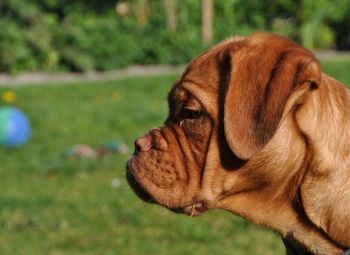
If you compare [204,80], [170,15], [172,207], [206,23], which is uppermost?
[204,80]

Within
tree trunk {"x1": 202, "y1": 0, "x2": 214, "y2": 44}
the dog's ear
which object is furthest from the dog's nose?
tree trunk {"x1": 202, "y1": 0, "x2": 214, "y2": 44}

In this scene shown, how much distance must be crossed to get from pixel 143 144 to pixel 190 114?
302 mm

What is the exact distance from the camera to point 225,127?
134 inches

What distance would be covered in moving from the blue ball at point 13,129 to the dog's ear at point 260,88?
334 inches

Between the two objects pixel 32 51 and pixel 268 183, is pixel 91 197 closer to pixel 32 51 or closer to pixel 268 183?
pixel 268 183

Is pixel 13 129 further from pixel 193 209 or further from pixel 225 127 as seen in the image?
pixel 225 127

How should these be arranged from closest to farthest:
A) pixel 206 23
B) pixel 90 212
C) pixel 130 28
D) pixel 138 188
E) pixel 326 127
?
pixel 326 127
pixel 138 188
pixel 90 212
pixel 130 28
pixel 206 23

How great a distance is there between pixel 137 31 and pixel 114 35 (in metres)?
0.82

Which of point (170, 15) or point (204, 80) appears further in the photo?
point (170, 15)

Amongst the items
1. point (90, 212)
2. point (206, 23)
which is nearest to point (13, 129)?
point (90, 212)

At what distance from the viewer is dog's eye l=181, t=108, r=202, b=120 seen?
359cm

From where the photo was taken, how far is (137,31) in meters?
22.9

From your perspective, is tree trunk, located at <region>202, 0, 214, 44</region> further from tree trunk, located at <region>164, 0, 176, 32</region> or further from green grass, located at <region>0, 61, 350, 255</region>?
green grass, located at <region>0, 61, 350, 255</region>

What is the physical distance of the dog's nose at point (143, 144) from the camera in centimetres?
375
